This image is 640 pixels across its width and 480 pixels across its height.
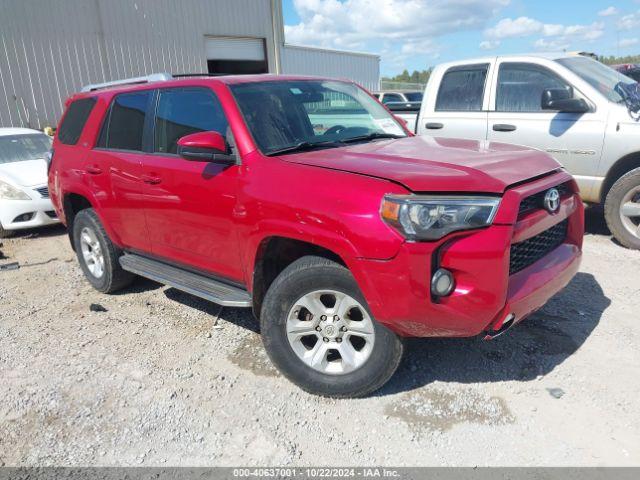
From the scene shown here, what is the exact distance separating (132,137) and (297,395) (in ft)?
8.28

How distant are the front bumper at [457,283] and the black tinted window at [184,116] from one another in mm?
1618

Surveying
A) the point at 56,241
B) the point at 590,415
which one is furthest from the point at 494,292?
the point at 56,241

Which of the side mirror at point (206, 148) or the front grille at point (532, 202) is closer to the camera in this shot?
the front grille at point (532, 202)

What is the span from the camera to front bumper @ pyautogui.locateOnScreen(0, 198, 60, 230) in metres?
7.23

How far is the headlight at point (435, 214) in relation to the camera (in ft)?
8.24

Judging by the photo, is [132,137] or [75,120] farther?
[75,120]

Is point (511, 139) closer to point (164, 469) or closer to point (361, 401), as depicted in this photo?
point (361, 401)

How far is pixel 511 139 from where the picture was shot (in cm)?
589

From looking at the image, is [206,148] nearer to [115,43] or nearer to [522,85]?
[522,85]

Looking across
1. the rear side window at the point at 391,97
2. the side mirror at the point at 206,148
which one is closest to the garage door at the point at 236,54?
the rear side window at the point at 391,97

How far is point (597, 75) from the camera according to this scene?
5812 mm

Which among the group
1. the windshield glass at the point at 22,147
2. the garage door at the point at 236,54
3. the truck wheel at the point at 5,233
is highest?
the garage door at the point at 236,54

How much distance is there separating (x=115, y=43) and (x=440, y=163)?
14243mm

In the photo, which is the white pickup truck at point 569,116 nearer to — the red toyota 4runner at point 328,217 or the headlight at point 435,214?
the red toyota 4runner at point 328,217
